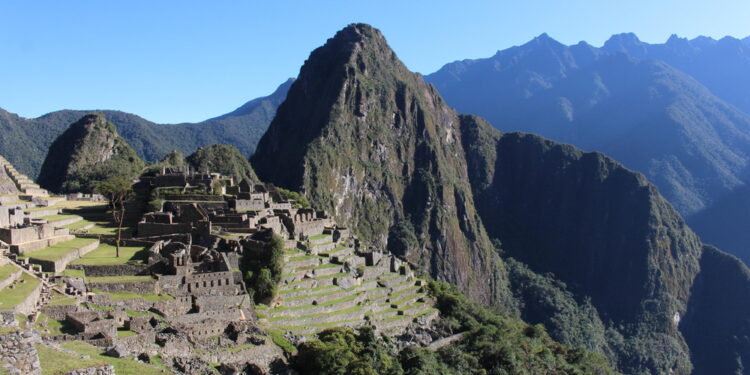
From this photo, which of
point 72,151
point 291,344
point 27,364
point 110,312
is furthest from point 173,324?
point 72,151

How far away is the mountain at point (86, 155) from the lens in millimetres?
99125

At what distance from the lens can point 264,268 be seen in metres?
36.1

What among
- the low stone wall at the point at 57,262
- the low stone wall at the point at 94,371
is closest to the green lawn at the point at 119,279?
the low stone wall at the point at 57,262

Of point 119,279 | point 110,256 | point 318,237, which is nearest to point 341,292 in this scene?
point 318,237

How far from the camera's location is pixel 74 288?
1035 inches

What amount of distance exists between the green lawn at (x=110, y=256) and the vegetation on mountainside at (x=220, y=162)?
69895 mm

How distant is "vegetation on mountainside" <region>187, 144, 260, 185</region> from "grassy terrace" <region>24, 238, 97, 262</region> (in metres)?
70.3

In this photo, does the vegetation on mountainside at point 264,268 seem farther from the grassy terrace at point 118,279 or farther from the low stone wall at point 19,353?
the low stone wall at point 19,353

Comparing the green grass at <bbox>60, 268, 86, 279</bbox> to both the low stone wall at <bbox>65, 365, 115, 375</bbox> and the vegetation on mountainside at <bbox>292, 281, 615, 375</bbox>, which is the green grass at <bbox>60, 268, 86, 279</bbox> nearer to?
the vegetation on mountainside at <bbox>292, 281, 615, 375</bbox>

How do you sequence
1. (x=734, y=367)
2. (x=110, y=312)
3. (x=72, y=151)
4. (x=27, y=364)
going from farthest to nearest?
(x=734, y=367), (x=72, y=151), (x=110, y=312), (x=27, y=364)

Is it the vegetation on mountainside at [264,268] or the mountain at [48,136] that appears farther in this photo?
the mountain at [48,136]

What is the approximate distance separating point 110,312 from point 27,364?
13686 millimetres

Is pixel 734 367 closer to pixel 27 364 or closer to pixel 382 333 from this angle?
pixel 382 333

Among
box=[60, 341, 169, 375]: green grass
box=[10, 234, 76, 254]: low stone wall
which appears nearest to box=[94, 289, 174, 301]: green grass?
box=[10, 234, 76, 254]: low stone wall
